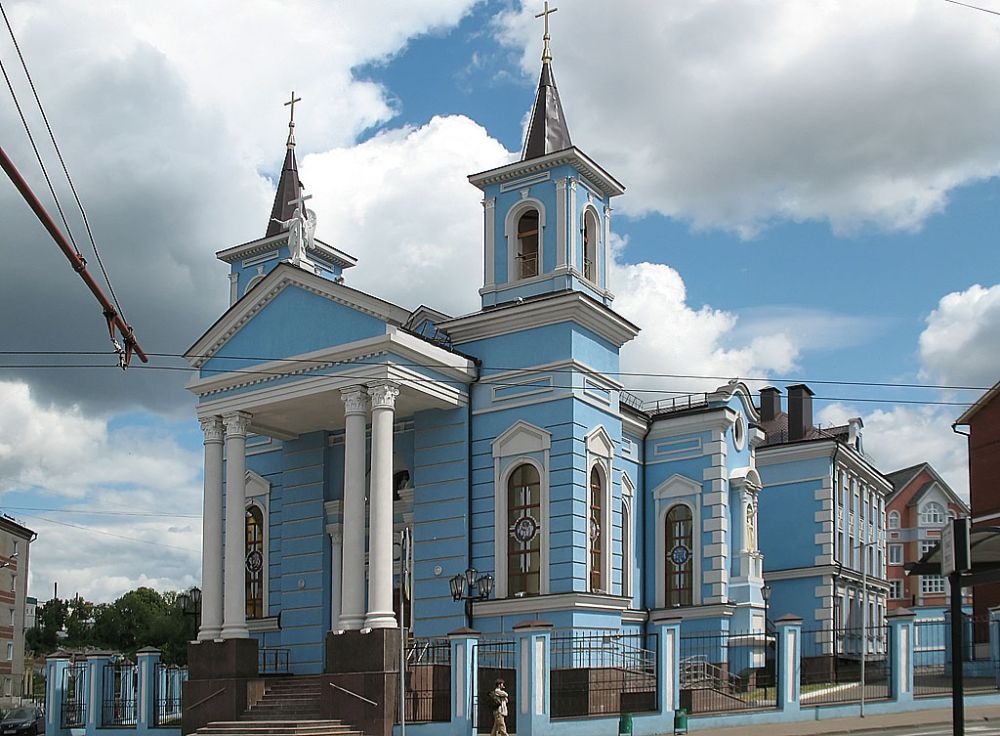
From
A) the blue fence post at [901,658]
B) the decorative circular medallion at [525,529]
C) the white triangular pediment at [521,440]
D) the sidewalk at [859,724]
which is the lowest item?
the sidewalk at [859,724]

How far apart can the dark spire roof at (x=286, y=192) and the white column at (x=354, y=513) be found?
11.4 metres

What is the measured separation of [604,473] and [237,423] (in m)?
8.05

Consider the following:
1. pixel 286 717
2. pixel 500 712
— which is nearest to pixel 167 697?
pixel 286 717

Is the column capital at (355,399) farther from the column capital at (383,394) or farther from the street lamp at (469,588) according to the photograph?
the street lamp at (469,588)

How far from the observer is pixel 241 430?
2734 cm

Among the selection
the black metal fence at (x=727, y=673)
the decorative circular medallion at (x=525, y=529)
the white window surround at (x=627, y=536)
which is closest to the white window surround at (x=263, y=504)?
the decorative circular medallion at (x=525, y=529)

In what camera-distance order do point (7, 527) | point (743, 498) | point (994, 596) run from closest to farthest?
point (743, 498), point (994, 596), point (7, 527)

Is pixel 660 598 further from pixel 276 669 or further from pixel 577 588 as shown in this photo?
pixel 276 669

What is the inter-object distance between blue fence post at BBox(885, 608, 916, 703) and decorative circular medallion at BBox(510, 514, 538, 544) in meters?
7.28

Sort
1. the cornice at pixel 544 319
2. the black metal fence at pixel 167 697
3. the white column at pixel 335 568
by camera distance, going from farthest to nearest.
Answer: the white column at pixel 335 568
the black metal fence at pixel 167 697
the cornice at pixel 544 319

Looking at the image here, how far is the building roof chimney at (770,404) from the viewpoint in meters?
42.2

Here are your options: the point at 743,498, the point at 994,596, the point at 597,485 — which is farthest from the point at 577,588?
the point at 994,596

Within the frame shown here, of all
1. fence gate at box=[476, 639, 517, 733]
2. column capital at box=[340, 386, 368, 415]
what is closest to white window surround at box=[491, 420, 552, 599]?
fence gate at box=[476, 639, 517, 733]

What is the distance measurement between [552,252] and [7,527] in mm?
42848
